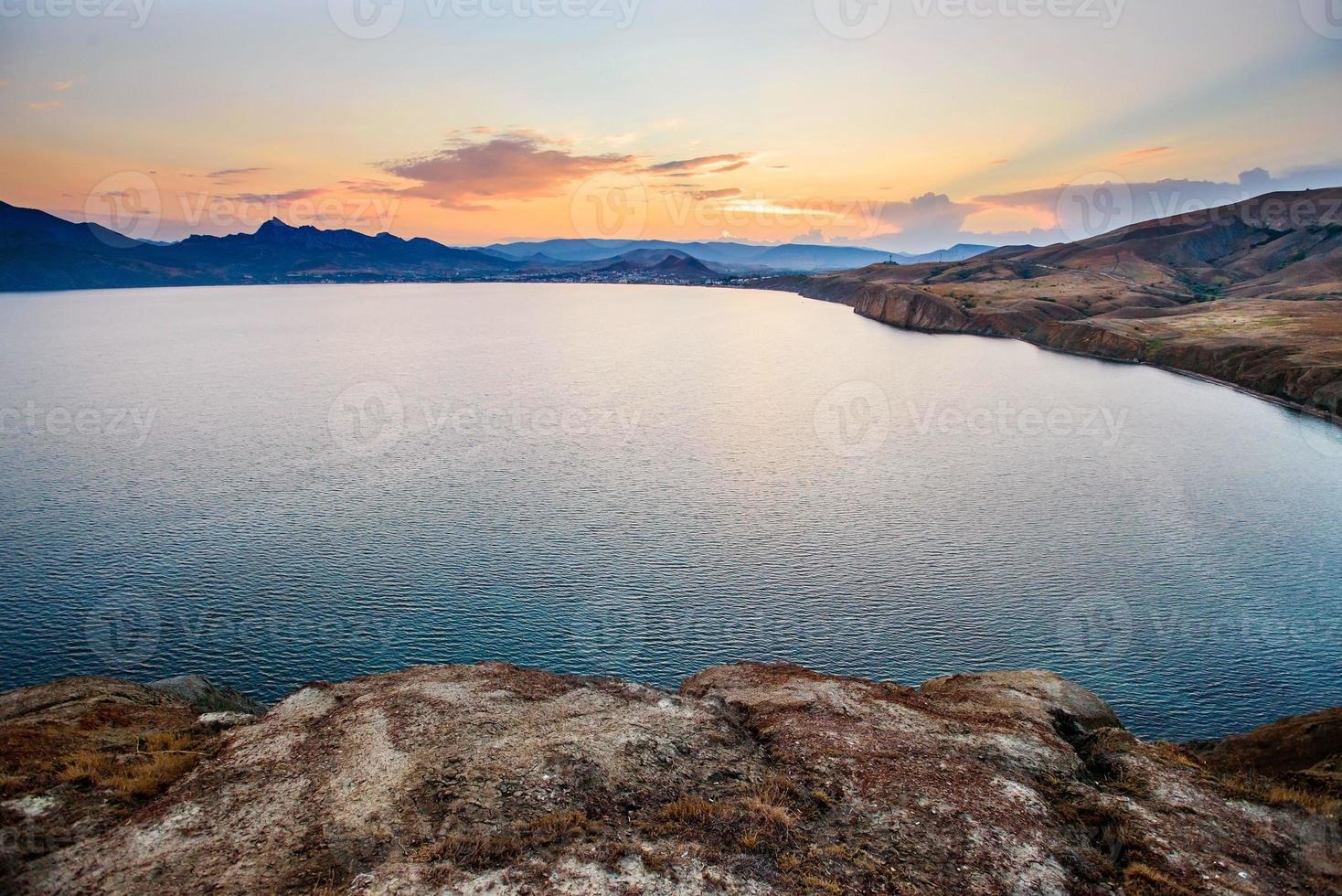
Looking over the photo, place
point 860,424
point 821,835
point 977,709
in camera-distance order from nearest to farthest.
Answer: point 821,835, point 977,709, point 860,424

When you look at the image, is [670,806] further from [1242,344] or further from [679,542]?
[1242,344]

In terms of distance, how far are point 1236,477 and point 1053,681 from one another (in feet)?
216

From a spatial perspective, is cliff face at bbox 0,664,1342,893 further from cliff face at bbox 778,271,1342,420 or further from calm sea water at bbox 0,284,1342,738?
cliff face at bbox 778,271,1342,420

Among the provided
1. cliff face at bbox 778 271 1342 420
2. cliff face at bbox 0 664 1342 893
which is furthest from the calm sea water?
cliff face at bbox 0 664 1342 893

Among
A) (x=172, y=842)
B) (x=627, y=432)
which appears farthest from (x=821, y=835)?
(x=627, y=432)

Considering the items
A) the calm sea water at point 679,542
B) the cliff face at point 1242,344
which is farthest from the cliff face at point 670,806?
the cliff face at point 1242,344

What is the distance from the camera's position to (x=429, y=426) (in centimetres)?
10319

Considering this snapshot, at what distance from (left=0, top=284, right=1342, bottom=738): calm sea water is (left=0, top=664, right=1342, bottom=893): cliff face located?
14679mm

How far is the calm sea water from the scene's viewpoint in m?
46.2

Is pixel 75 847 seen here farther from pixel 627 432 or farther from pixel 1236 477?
pixel 1236 477

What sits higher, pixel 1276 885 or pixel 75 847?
pixel 1276 885

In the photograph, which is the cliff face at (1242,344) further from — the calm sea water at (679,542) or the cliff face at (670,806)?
the cliff face at (670,806)

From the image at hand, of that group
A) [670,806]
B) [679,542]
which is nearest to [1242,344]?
[679,542]

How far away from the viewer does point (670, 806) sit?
23.1 metres
